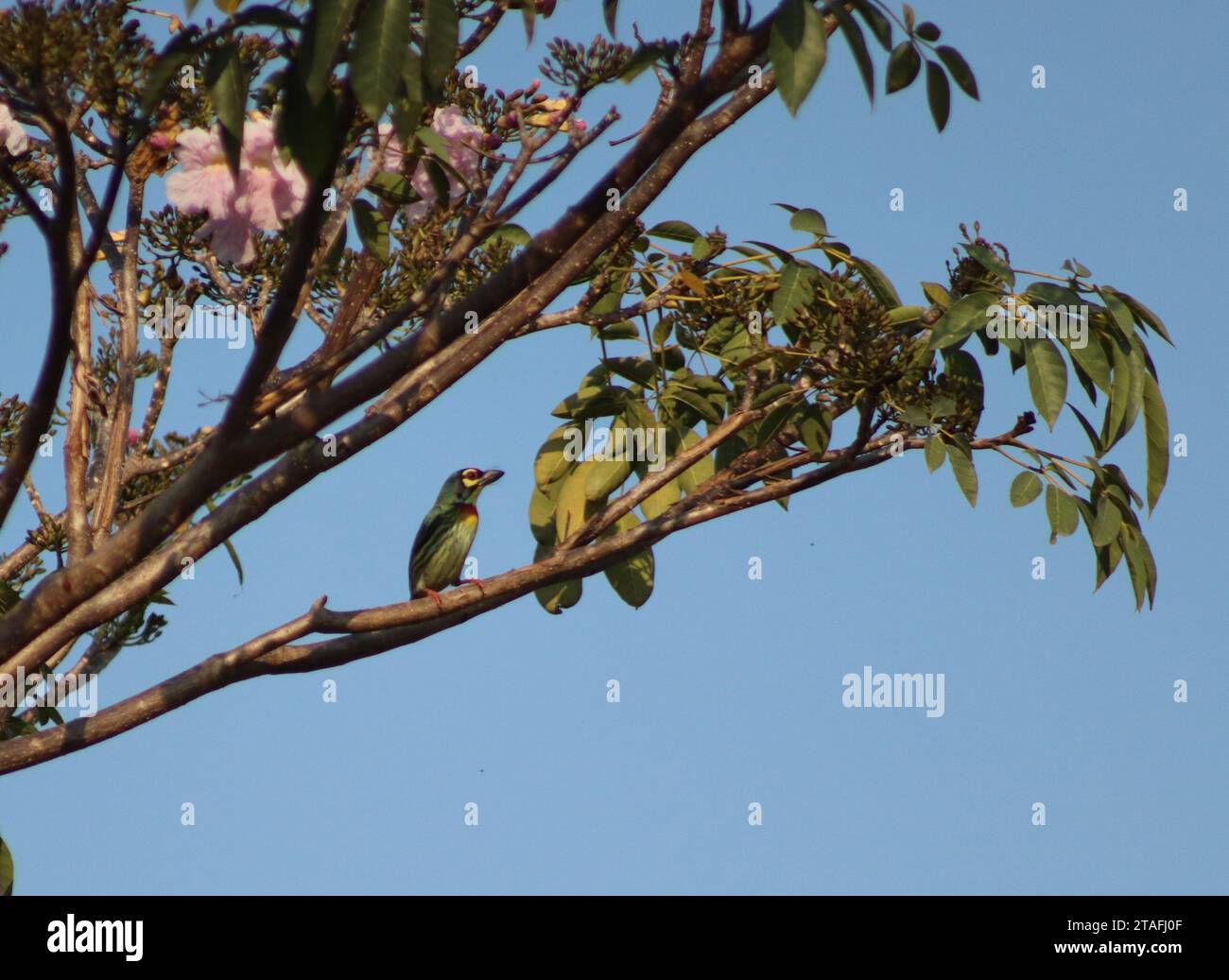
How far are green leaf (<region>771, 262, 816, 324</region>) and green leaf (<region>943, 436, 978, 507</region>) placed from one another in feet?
2.34

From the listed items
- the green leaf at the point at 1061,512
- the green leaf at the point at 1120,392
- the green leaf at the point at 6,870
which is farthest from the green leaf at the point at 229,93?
the green leaf at the point at 6,870

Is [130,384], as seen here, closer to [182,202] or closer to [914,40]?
[182,202]

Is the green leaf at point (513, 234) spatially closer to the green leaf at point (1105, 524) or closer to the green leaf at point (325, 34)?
the green leaf at point (1105, 524)

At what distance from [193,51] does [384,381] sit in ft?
3.62

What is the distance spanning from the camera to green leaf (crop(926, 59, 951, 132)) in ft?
13.6

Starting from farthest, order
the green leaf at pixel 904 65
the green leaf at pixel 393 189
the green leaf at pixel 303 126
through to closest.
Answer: the green leaf at pixel 393 189 → the green leaf at pixel 904 65 → the green leaf at pixel 303 126

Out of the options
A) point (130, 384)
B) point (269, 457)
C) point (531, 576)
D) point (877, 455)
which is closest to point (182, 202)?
point (269, 457)

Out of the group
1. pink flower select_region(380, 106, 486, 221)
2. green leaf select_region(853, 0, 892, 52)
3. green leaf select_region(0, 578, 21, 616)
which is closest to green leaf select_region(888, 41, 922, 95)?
green leaf select_region(853, 0, 892, 52)

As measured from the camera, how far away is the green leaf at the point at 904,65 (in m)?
4.15

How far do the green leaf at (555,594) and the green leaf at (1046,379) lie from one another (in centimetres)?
206

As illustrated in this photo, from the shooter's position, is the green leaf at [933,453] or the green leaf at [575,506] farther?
the green leaf at [575,506]

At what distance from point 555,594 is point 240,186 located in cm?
260

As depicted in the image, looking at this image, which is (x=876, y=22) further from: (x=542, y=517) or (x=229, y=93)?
(x=542, y=517)

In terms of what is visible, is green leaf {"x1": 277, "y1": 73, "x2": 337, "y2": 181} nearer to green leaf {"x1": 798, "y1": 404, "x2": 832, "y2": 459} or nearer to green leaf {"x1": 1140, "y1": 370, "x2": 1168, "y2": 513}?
green leaf {"x1": 798, "y1": 404, "x2": 832, "y2": 459}
